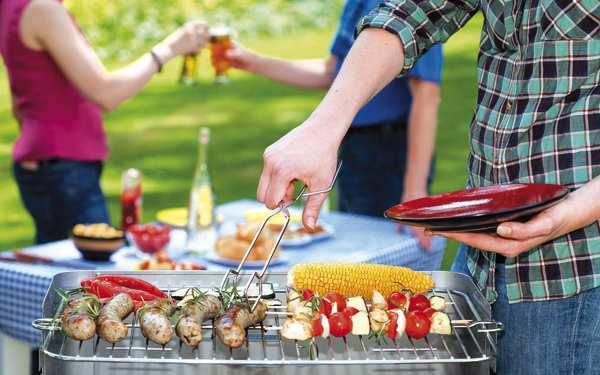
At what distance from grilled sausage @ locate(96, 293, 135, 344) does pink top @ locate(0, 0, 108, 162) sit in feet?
7.09

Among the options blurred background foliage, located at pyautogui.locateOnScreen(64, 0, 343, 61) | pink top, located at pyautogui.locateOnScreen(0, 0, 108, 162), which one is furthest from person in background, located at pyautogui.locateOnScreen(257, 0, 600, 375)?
blurred background foliage, located at pyautogui.locateOnScreen(64, 0, 343, 61)

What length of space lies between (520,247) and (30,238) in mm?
5640

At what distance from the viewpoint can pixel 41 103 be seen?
356cm

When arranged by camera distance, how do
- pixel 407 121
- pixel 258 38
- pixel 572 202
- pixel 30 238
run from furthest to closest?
pixel 258 38
pixel 30 238
pixel 407 121
pixel 572 202

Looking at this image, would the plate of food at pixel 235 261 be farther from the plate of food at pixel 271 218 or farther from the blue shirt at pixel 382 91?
the blue shirt at pixel 382 91

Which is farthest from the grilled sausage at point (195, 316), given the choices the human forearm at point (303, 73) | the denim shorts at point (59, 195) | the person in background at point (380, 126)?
the human forearm at point (303, 73)

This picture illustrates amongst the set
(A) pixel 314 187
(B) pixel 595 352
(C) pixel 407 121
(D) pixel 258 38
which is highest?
(D) pixel 258 38

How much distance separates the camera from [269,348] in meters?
1.58

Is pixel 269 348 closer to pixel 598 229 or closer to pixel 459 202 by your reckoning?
pixel 459 202

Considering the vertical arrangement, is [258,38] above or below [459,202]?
above

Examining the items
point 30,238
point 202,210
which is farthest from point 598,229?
point 30,238

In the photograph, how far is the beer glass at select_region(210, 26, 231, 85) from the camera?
11.9 ft

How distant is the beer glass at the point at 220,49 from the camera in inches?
142

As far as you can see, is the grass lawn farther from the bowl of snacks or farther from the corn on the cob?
the corn on the cob
